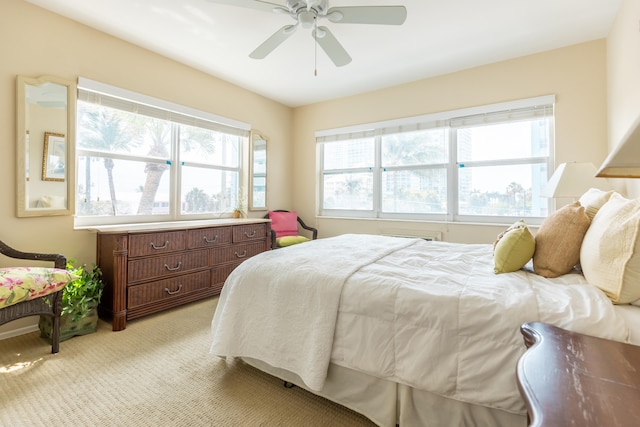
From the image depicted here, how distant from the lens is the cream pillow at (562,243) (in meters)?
1.42

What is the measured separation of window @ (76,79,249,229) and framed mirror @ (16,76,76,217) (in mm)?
137

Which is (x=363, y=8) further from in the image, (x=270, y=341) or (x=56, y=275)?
(x=56, y=275)

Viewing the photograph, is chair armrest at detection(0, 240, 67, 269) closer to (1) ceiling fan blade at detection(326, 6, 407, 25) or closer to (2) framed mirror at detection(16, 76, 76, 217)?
(2) framed mirror at detection(16, 76, 76, 217)

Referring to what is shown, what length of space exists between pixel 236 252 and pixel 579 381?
3.18 meters

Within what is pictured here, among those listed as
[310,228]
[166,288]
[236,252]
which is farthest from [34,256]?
[310,228]

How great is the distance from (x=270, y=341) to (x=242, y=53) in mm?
2919

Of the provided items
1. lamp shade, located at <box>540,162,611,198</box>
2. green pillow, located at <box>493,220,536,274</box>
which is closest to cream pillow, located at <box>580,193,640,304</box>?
green pillow, located at <box>493,220,536,274</box>

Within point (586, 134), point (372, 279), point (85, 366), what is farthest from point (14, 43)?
point (586, 134)

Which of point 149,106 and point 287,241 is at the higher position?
point 149,106

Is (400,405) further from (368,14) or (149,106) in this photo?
(149,106)

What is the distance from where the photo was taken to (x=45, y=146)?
2428 millimetres

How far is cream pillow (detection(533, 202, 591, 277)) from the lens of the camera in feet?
4.64

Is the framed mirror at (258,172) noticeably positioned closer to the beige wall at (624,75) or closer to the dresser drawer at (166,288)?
the dresser drawer at (166,288)

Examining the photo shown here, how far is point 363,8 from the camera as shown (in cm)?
190
